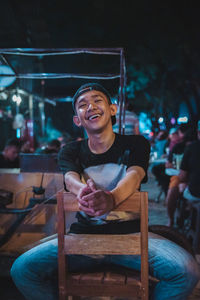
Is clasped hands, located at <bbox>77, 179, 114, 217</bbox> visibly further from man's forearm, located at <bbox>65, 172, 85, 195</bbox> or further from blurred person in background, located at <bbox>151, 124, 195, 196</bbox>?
blurred person in background, located at <bbox>151, 124, 195, 196</bbox>

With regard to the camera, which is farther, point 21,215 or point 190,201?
point 190,201

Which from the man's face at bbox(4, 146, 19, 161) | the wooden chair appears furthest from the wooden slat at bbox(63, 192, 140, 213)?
the man's face at bbox(4, 146, 19, 161)

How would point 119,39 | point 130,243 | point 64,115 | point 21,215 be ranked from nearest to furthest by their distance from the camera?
point 130,243
point 64,115
point 21,215
point 119,39

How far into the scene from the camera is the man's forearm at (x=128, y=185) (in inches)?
67.0

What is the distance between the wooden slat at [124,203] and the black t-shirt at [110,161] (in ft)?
1.19

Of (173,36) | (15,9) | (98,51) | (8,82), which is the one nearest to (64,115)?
(98,51)

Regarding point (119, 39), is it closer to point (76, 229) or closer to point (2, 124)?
point (2, 124)

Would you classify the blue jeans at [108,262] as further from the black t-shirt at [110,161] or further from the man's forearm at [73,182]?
the man's forearm at [73,182]

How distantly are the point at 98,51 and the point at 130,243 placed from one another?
2405mm

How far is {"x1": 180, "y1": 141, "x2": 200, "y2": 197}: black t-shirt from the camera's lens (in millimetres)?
4031

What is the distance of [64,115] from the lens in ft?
11.8

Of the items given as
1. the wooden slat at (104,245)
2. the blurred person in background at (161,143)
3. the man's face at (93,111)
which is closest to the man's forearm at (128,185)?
the wooden slat at (104,245)

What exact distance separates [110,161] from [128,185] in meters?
0.33

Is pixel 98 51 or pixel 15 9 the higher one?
pixel 15 9
